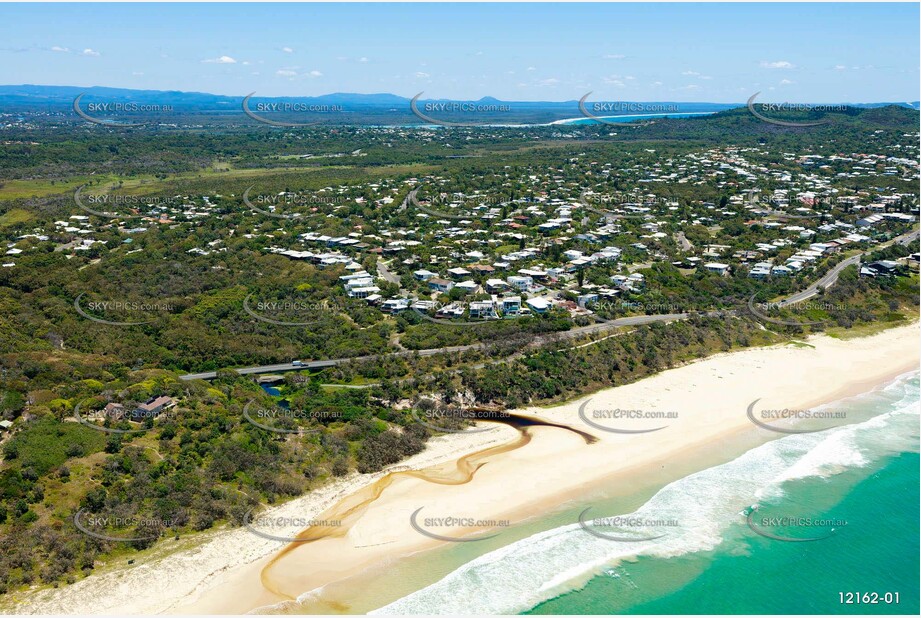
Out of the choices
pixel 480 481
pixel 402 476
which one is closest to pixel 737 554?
pixel 480 481

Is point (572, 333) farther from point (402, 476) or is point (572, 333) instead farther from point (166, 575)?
point (166, 575)

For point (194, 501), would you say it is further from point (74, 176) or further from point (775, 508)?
point (74, 176)

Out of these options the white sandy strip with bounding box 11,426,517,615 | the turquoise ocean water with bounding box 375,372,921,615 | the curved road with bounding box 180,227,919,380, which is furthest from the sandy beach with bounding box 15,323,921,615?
the curved road with bounding box 180,227,919,380

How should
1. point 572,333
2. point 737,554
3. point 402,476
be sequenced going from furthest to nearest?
point 572,333 < point 402,476 < point 737,554

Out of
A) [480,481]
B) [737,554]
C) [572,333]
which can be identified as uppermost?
[572,333]

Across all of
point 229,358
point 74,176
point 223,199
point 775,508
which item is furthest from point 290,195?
point 775,508
